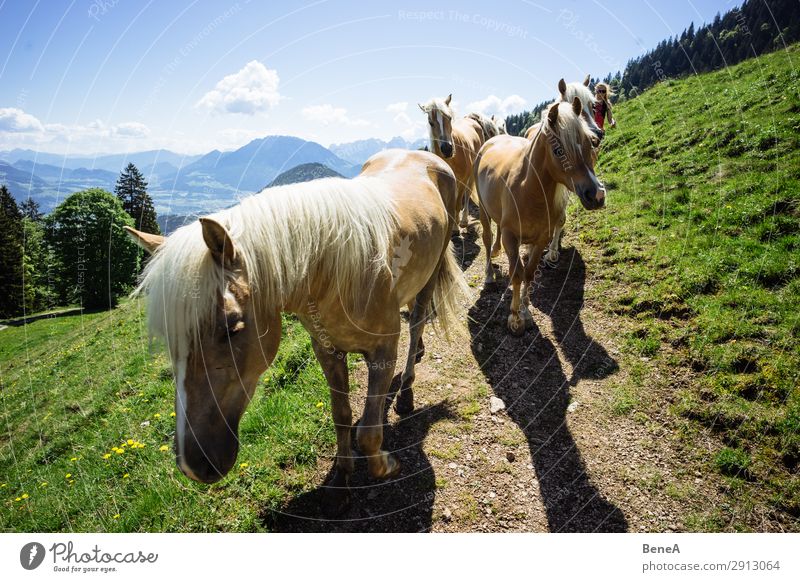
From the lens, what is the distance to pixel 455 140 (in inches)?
412

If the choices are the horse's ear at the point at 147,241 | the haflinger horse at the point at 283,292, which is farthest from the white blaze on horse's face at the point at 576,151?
the horse's ear at the point at 147,241

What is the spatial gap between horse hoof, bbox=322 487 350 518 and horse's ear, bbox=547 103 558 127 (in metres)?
5.14

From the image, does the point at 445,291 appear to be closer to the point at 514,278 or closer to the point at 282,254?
the point at 514,278

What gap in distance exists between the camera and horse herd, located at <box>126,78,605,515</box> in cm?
211

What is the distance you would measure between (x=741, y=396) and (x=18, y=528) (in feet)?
27.1

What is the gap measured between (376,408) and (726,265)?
6104 mm

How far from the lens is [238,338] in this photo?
2209mm

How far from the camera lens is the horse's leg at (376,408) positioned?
10.6ft

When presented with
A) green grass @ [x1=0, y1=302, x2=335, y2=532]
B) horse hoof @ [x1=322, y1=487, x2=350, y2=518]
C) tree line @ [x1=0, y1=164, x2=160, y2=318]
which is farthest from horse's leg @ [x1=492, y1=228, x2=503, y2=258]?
tree line @ [x1=0, y1=164, x2=160, y2=318]

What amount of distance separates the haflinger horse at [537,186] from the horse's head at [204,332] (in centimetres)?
443

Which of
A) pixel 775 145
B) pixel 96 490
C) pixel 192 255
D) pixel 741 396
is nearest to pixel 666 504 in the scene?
pixel 741 396

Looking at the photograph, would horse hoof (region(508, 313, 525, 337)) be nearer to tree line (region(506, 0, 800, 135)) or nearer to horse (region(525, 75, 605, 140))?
horse (region(525, 75, 605, 140))

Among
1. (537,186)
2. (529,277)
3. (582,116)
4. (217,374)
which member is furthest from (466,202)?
(217,374)

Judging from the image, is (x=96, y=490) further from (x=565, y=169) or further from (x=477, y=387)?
(x=565, y=169)
